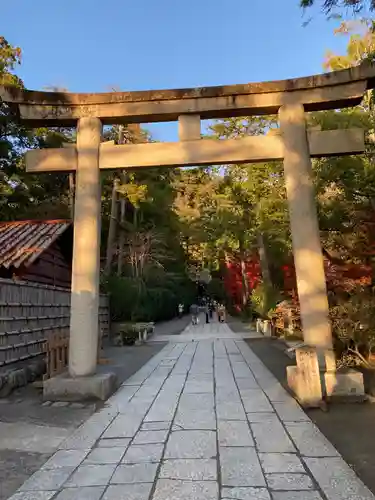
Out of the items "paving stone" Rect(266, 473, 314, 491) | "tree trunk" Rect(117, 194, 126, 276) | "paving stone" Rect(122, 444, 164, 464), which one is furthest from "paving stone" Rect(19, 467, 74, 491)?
"tree trunk" Rect(117, 194, 126, 276)

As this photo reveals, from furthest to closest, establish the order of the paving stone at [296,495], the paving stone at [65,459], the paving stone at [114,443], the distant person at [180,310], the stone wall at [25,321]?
the distant person at [180,310] < the stone wall at [25,321] < the paving stone at [114,443] < the paving stone at [65,459] < the paving stone at [296,495]

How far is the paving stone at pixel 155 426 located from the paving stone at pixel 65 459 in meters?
0.95

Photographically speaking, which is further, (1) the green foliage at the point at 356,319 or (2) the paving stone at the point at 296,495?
(1) the green foliage at the point at 356,319

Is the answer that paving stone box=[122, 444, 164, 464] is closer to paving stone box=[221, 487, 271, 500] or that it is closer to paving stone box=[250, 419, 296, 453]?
paving stone box=[221, 487, 271, 500]

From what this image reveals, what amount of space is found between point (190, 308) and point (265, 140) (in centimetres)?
4332

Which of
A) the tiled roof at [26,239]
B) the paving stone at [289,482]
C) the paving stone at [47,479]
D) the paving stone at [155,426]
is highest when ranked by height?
→ the tiled roof at [26,239]

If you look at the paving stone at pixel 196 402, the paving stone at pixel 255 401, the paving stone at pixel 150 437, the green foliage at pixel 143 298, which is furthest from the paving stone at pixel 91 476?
the green foliage at pixel 143 298

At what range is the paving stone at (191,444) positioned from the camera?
13.2 feet

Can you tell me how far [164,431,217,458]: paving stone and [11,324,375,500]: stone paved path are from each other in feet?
0.03

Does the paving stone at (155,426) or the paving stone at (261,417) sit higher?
the paving stone at (155,426)

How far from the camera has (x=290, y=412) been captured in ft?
18.2

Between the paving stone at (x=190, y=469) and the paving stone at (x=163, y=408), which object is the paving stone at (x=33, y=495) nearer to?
the paving stone at (x=190, y=469)

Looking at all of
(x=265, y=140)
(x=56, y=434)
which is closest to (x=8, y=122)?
(x=265, y=140)

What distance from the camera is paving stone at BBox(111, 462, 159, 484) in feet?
11.2
